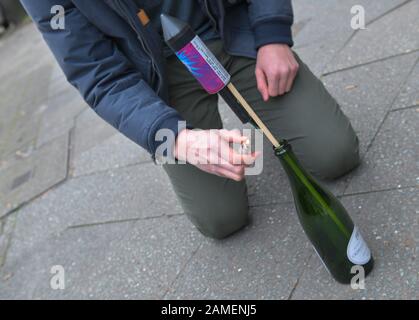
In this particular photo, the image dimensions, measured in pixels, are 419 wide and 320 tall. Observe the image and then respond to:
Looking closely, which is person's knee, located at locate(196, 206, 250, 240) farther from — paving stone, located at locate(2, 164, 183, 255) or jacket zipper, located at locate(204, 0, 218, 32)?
jacket zipper, located at locate(204, 0, 218, 32)

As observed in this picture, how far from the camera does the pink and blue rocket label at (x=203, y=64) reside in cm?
164

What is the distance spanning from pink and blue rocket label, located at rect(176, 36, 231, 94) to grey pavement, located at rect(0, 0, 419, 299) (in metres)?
0.79

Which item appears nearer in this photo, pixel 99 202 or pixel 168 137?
pixel 168 137

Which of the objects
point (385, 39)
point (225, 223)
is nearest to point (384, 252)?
point (225, 223)

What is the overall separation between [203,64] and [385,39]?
1.87 metres

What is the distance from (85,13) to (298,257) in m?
1.17

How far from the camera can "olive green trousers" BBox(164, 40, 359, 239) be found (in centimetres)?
230

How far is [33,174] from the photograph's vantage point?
4090mm

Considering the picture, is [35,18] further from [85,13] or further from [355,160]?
[355,160]

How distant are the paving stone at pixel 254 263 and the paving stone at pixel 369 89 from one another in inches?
19.7

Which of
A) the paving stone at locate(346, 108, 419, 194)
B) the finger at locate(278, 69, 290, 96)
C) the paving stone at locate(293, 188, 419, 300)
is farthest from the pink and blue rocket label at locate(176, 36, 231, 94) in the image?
the paving stone at locate(346, 108, 419, 194)

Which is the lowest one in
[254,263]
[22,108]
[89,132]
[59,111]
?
[22,108]

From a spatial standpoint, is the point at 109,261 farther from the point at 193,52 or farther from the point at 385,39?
the point at 385,39
